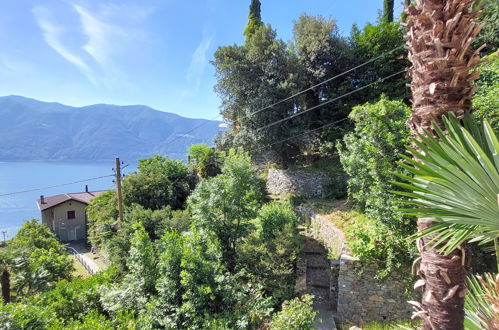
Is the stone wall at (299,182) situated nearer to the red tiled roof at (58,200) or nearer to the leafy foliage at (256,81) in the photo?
the leafy foliage at (256,81)

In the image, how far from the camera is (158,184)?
17.3 m

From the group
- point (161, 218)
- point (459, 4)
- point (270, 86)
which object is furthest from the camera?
point (161, 218)

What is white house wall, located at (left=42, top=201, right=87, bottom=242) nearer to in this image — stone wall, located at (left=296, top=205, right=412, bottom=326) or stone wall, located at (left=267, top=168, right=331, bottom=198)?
stone wall, located at (left=267, top=168, right=331, bottom=198)

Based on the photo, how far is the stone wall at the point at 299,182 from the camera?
43.9ft

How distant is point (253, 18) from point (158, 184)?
16.2 metres

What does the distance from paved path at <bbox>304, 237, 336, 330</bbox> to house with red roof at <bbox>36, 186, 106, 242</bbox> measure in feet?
99.1

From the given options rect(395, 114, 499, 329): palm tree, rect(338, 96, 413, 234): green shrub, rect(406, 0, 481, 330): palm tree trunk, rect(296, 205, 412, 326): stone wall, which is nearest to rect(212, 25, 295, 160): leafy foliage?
rect(338, 96, 413, 234): green shrub

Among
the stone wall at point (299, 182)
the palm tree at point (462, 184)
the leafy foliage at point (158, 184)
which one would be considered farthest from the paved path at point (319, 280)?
the leafy foliage at point (158, 184)

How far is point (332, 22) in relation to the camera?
43.5ft

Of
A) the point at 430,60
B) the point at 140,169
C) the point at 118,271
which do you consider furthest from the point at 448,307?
the point at 140,169

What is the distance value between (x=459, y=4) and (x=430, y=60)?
46 centimetres

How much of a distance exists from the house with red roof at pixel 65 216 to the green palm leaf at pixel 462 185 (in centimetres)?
3585

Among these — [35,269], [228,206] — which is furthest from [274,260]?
[35,269]

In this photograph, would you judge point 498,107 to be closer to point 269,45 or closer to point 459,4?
point 459,4
